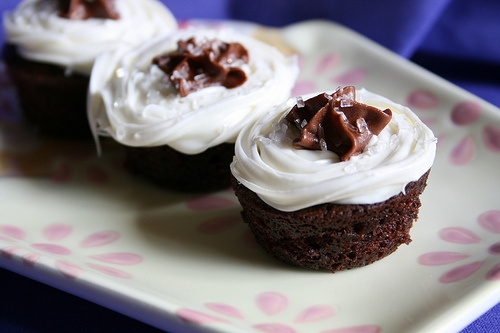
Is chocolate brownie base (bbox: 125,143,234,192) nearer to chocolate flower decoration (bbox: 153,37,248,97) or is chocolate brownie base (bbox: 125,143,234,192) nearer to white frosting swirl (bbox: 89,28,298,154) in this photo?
white frosting swirl (bbox: 89,28,298,154)

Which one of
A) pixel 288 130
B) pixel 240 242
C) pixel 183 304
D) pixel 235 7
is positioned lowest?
pixel 235 7

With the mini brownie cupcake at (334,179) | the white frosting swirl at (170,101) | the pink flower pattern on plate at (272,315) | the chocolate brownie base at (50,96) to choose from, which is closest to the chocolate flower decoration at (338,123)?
the mini brownie cupcake at (334,179)

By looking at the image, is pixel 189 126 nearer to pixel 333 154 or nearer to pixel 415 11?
pixel 333 154

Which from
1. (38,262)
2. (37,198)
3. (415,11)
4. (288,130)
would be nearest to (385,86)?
(415,11)

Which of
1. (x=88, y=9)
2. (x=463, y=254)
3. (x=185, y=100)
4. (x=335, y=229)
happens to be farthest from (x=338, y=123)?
(x=88, y=9)

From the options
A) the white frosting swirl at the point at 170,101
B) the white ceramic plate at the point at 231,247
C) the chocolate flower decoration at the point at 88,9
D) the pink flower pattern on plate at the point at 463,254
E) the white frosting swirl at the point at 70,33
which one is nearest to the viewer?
the white ceramic plate at the point at 231,247

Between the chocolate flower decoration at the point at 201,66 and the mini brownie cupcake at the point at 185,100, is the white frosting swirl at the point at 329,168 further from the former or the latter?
the chocolate flower decoration at the point at 201,66
